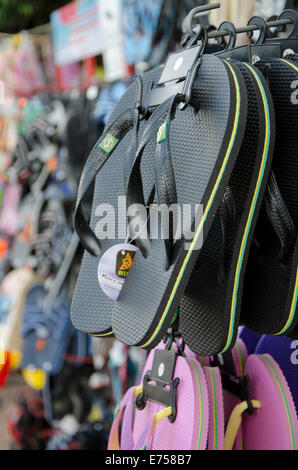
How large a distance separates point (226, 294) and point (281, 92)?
0.27 metres

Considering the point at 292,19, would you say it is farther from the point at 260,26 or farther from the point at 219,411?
the point at 219,411

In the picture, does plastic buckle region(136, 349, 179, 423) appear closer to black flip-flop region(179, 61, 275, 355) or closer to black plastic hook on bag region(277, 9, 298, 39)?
black flip-flop region(179, 61, 275, 355)

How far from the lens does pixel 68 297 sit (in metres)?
2.07

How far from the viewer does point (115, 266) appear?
765mm

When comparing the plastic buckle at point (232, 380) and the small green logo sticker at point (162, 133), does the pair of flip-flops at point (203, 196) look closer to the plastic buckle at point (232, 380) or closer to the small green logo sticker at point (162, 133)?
the small green logo sticker at point (162, 133)

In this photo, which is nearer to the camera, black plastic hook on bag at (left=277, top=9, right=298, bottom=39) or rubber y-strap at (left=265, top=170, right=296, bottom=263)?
rubber y-strap at (left=265, top=170, right=296, bottom=263)

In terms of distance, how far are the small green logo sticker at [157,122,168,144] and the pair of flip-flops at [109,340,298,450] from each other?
1.20 feet

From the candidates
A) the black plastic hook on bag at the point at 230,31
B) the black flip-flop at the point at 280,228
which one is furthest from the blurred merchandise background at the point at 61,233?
the black flip-flop at the point at 280,228

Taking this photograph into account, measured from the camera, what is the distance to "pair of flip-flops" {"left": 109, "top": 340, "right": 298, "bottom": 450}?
813mm

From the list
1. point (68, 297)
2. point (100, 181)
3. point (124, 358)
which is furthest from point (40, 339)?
point (100, 181)

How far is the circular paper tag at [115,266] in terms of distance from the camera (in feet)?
2.51

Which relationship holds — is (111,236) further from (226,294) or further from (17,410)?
(17,410)

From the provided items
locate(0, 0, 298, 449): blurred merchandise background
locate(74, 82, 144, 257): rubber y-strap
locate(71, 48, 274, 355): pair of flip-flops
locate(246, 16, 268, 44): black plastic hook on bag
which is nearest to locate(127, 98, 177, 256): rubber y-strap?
locate(71, 48, 274, 355): pair of flip-flops

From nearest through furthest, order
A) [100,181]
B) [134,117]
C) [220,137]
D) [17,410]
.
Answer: [220,137] < [134,117] < [100,181] < [17,410]
